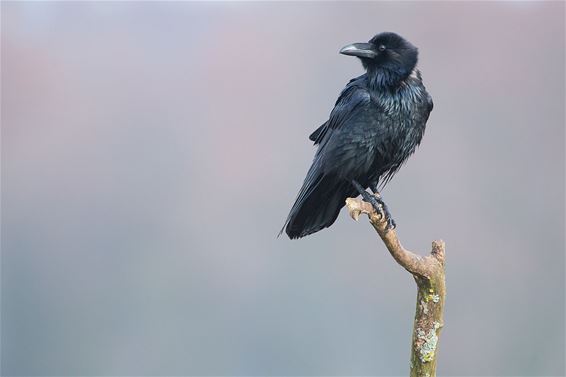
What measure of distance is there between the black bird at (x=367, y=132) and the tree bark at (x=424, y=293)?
0.50ft

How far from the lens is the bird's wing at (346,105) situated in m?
2.81

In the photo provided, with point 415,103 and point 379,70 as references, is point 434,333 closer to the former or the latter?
point 415,103

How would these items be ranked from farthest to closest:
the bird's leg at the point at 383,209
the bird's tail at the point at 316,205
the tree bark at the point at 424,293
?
the bird's tail at the point at 316,205
the bird's leg at the point at 383,209
the tree bark at the point at 424,293

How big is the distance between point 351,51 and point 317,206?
717 mm

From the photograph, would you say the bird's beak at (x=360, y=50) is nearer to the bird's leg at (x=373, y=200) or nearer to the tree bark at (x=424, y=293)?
the bird's leg at (x=373, y=200)

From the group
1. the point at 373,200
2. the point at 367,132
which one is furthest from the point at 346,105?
the point at 373,200

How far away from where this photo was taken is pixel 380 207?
2.80 m

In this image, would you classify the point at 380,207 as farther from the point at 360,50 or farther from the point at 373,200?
the point at 360,50

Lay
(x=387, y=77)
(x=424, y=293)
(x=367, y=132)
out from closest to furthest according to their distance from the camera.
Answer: (x=424, y=293)
(x=367, y=132)
(x=387, y=77)

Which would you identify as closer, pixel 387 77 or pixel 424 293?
pixel 424 293

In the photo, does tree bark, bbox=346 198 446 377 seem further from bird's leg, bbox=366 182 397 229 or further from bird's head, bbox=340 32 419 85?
bird's head, bbox=340 32 419 85

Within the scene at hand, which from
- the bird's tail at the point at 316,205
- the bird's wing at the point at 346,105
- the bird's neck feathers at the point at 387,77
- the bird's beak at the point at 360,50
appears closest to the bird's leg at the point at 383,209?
the bird's tail at the point at 316,205

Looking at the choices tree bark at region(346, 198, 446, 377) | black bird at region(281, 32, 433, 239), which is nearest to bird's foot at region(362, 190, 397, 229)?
black bird at region(281, 32, 433, 239)

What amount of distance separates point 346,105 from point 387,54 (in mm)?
Answer: 319
